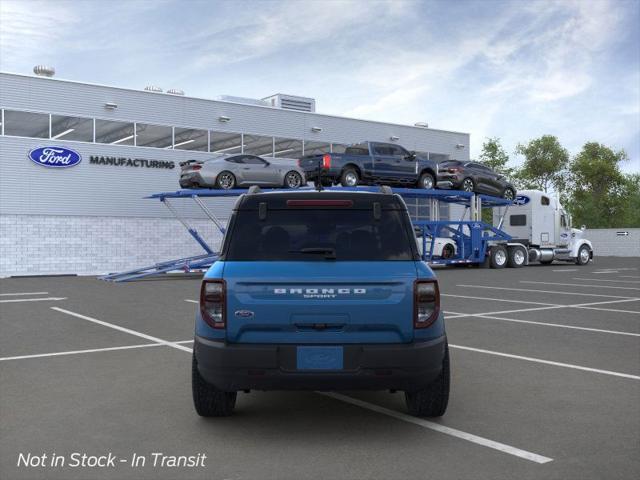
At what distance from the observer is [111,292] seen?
1762 centimetres

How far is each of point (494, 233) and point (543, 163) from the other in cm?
4658

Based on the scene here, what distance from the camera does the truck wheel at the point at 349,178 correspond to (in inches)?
924

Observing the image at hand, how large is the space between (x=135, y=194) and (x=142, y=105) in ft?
12.7

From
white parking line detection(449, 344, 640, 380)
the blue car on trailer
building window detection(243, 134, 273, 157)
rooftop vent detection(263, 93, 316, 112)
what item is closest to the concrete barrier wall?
rooftop vent detection(263, 93, 316, 112)

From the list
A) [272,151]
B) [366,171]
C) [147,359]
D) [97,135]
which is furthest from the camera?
[272,151]

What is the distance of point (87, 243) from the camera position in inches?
1097

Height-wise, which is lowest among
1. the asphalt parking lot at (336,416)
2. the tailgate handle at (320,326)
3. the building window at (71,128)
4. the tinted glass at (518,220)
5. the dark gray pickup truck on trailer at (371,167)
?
the asphalt parking lot at (336,416)

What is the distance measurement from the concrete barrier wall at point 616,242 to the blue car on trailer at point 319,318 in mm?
49297

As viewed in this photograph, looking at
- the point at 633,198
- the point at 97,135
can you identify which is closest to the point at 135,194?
the point at 97,135

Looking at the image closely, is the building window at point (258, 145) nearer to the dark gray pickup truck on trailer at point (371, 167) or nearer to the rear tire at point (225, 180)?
the dark gray pickup truck on trailer at point (371, 167)

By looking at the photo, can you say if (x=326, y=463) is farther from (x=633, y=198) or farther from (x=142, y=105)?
(x=633, y=198)

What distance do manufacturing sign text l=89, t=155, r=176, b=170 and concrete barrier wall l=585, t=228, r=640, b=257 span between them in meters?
34.3

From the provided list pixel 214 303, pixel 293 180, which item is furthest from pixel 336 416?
pixel 293 180

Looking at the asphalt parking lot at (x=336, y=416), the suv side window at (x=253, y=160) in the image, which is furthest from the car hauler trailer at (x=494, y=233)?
the asphalt parking lot at (x=336, y=416)
